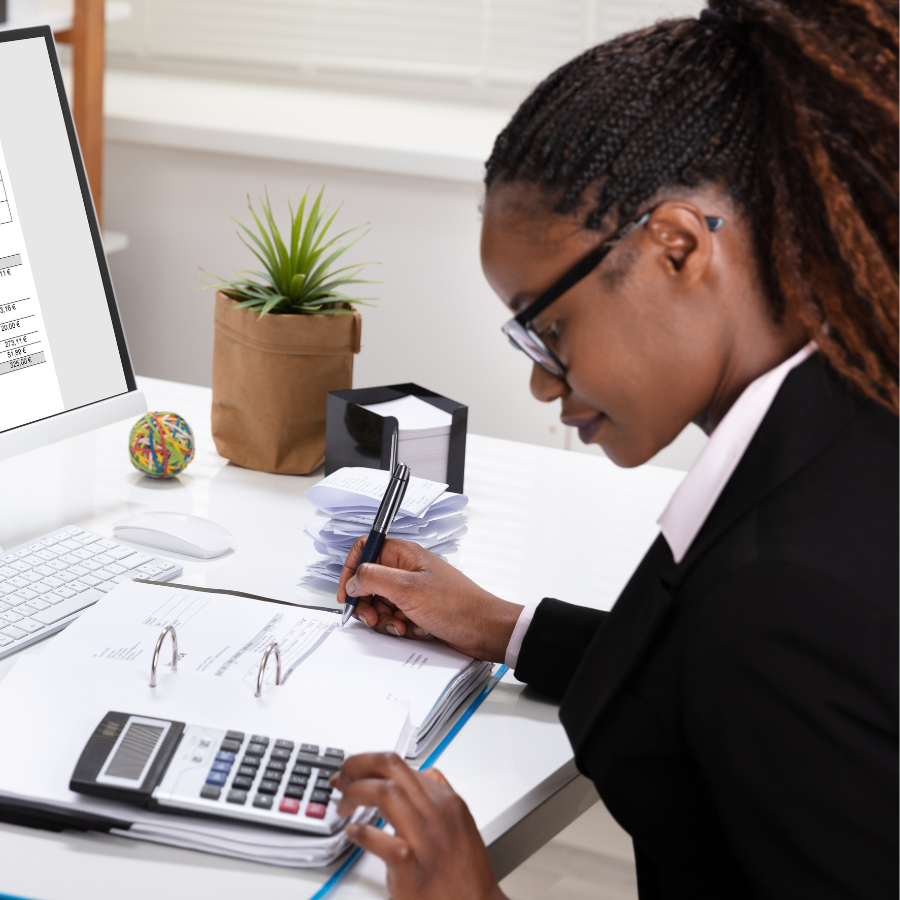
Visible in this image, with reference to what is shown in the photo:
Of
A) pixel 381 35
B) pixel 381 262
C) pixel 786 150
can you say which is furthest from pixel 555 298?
pixel 381 35

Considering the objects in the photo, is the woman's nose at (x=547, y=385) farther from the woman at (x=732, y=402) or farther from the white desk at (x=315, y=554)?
the white desk at (x=315, y=554)

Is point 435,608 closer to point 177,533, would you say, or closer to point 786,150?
point 177,533

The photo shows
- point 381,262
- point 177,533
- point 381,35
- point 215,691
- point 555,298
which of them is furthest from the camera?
point 381,35

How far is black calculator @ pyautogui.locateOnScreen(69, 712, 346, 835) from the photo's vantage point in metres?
0.73

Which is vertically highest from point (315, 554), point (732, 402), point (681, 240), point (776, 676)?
point (681, 240)

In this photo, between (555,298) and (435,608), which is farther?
(435,608)

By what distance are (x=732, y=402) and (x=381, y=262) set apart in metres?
1.75

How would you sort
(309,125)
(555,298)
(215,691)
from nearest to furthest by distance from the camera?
(555,298) < (215,691) < (309,125)

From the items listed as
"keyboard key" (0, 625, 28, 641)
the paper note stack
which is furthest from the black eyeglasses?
"keyboard key" (0, 625, 28, 641)

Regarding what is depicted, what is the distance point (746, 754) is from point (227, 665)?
0.44m

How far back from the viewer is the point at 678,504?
741mm

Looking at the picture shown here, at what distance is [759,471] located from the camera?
27.6 inches

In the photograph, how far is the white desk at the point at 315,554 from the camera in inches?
28.1

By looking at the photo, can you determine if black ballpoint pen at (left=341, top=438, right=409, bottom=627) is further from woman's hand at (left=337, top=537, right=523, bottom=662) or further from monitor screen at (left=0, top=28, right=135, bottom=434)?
monitor screen at (left=0, top=28, right=135, bottom=434)
